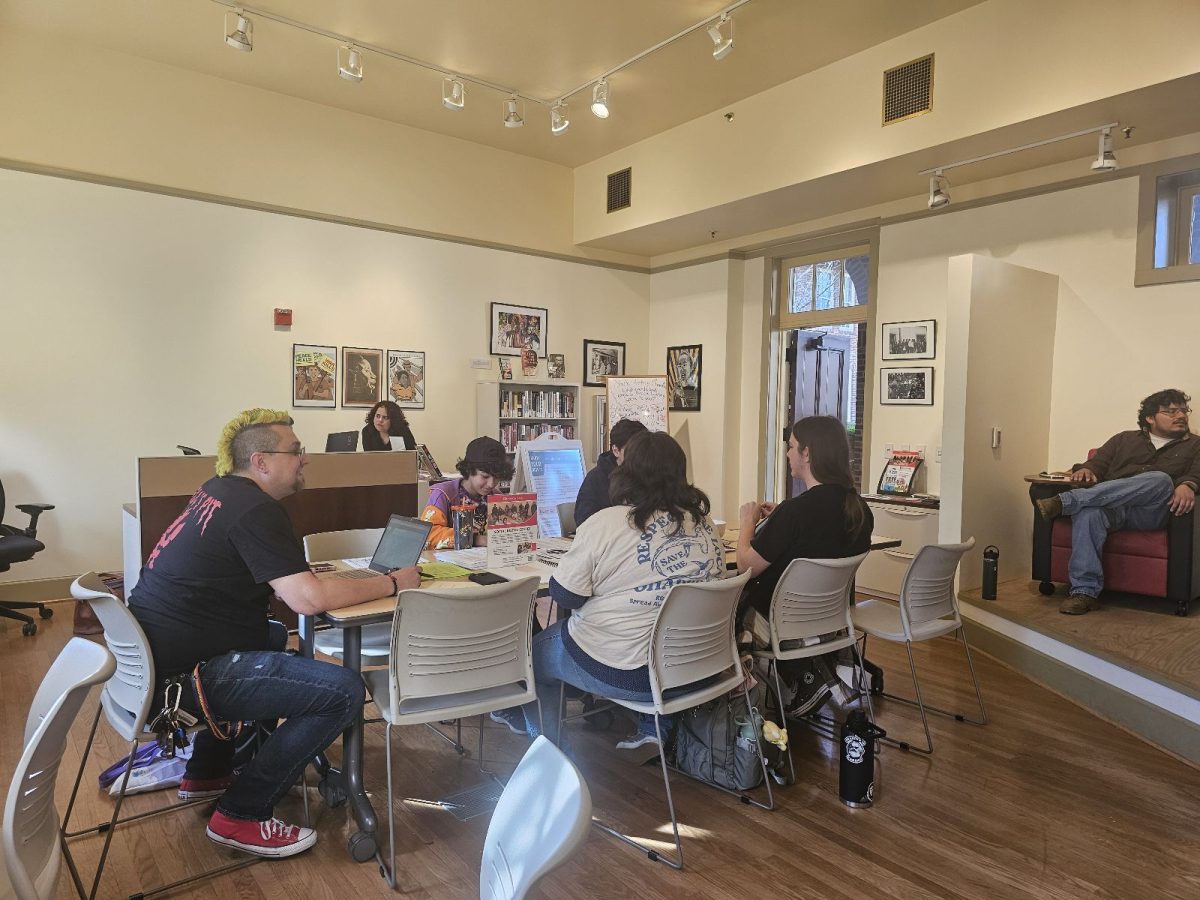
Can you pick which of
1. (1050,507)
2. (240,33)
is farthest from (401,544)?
(1050,507)

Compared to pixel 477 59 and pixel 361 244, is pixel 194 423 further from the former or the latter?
pixel 477 59

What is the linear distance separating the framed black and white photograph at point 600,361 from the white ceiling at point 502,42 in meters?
2.53

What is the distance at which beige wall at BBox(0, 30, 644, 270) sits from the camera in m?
5.47

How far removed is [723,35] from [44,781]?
519cm

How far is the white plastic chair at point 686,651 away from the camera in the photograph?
257 cm

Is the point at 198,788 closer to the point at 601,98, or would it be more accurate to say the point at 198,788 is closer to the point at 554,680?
the point at 554,680

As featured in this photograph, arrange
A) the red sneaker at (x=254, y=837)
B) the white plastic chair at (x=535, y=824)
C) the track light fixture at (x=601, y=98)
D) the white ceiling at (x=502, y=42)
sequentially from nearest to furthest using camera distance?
the white plastic chair at (x=535, y=824) → the red sneaker at (x=254, y=837) → the white ceiling at (x=502, y=42) → the track light fixture at (x=601, y=98)

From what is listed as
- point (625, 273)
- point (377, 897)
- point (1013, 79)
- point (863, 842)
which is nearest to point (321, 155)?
point (625, 273)

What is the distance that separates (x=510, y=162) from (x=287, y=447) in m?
6.02

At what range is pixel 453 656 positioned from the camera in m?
2.48

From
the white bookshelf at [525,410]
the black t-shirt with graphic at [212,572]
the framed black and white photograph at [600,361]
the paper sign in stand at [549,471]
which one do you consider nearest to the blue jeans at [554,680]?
the black t-shirt with graphic at [212,572]

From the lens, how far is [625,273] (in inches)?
348

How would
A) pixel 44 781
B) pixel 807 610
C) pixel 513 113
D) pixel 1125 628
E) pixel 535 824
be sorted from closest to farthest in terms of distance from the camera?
pixel 535 824 < pixel 44 781 < pixel 807 610 < pixel 1125 628 < pixel 513 113

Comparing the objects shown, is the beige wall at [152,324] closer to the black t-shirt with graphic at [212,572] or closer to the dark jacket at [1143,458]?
the black t-shirt with graphic at [212,572]
